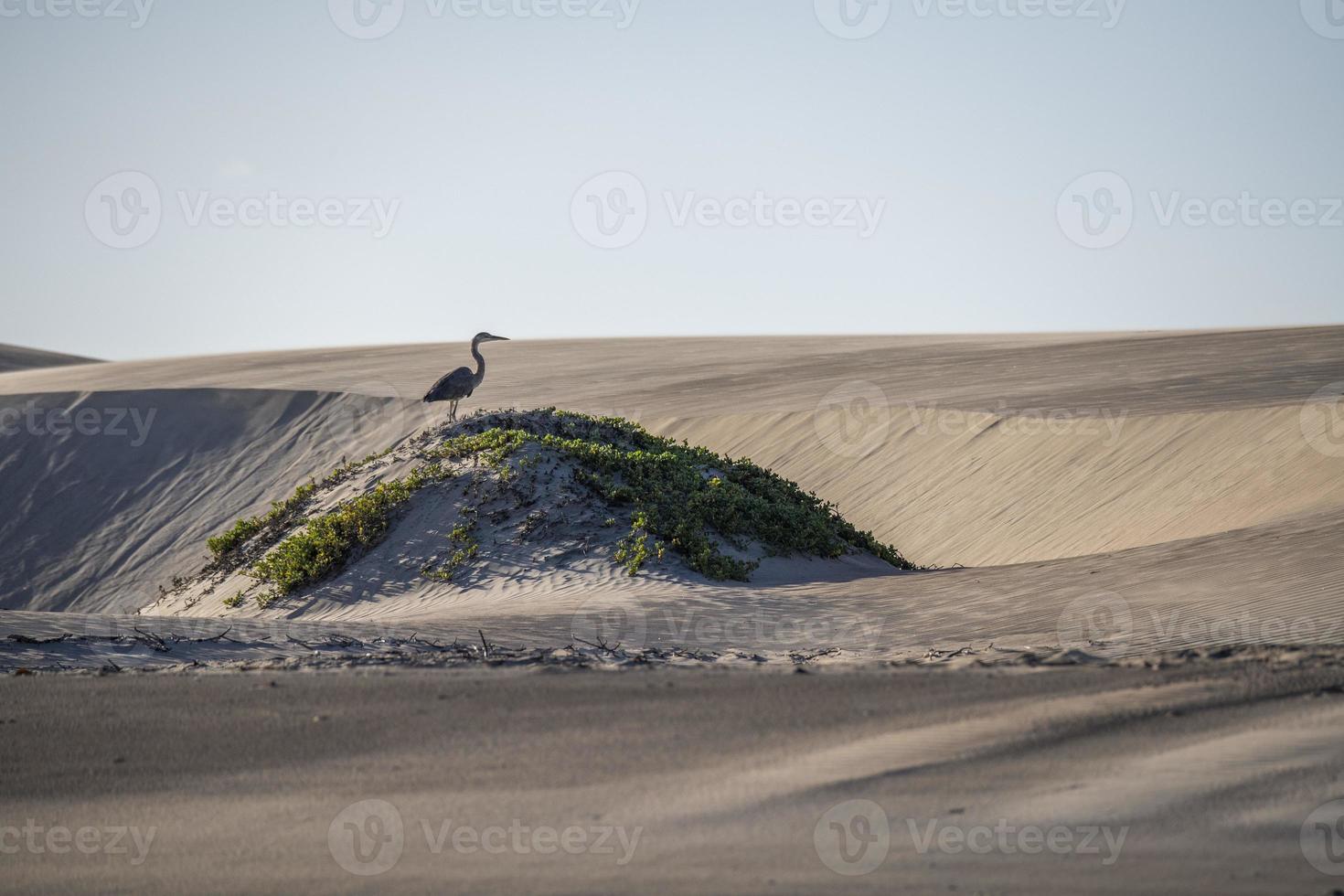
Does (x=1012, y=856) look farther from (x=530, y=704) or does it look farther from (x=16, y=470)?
(x=16, y=470)

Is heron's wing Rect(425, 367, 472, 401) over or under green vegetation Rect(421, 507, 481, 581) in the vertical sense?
over

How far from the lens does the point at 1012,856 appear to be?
507 centimetres

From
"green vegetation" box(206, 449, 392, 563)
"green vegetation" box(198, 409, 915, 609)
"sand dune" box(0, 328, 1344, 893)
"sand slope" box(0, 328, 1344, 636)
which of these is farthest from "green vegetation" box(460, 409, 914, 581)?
"green vegetation" box(206, 449, 392, 563)

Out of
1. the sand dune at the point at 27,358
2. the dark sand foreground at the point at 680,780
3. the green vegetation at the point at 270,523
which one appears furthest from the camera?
the sand dune at the point at 27,358

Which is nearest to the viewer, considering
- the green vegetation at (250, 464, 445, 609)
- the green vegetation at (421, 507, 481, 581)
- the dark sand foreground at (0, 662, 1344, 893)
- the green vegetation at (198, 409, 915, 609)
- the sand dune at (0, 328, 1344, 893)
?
the dark sand foreground at (0, 662, 1344, 893)

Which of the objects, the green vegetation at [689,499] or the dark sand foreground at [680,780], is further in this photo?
the green vegetation at [689,499]

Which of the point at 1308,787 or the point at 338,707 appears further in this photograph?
the point at 338,707

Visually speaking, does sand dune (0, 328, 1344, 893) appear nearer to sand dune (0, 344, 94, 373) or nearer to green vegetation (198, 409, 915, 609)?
green vegetation (198, 409, 915, 609)

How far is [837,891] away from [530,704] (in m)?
2.99

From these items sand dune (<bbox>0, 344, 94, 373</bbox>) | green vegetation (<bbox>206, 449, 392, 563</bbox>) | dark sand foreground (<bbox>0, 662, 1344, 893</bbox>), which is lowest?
dark sand foreground (<bbox>0, 662, 1344, 893</bbox>)

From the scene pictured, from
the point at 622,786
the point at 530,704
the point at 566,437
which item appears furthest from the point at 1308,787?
the point at 566,437

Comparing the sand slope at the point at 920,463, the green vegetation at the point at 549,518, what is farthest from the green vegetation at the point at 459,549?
the sand slope at the point at 920,463

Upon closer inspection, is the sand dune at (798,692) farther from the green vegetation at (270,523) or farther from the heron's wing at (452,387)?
the heron's wing at (452,387)

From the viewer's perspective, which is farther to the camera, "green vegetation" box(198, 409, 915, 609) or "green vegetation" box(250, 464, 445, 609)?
"green vegetation" box(250, 464, 445, 609)
